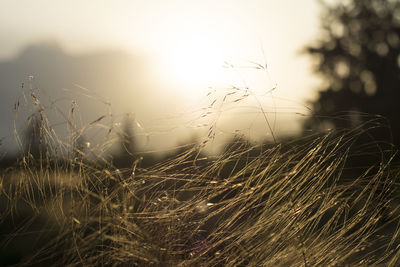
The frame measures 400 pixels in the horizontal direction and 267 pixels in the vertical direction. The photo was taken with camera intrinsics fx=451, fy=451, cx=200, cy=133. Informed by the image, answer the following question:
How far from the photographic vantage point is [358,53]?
19.7 m

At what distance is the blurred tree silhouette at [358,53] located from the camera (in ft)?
62.2

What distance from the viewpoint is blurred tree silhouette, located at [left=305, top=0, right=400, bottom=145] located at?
19.0 metres

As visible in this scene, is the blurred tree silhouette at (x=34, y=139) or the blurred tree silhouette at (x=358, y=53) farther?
the blurred tree silhouette at (x=358, y=53)

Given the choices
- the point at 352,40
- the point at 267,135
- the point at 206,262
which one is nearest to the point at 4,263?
the point at 206,262

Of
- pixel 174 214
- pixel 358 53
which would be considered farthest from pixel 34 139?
pixel 358 53

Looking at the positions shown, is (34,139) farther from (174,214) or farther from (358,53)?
(358,53)

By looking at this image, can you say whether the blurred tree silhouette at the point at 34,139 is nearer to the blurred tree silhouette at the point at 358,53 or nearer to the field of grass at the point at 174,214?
the field of grass at the point at 174,214

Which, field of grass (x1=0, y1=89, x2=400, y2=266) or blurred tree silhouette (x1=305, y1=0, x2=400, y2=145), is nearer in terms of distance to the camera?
field of grass (x1=0, y1=89, x2=400, y2=266)

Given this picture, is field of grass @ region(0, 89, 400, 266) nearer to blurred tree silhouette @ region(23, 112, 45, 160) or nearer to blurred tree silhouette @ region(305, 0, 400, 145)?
blurred tree silhouette @ region(23, 112, 45, 160)

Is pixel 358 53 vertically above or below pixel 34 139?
below

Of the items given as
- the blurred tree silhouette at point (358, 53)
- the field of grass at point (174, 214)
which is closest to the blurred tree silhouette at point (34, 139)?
the field of grass at point (174, 214)

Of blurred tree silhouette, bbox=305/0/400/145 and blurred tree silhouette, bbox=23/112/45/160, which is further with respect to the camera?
blurred tree silhouette, bbox=305/0/400/145

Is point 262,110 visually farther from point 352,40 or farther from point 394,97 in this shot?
point 352,40

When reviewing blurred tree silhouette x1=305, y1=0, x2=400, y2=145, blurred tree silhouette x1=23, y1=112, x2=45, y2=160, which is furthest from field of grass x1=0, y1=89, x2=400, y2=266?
blurred tree silhouette x1=305, y1=0, x2=400, y2=145
